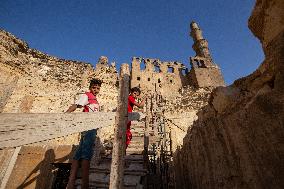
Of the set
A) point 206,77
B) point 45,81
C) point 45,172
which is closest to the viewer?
point 45,172

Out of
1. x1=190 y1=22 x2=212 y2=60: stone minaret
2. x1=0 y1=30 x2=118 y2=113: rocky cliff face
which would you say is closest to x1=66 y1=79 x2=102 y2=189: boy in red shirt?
x1=0 y1=30 x2=118 y2=113: rocky cliff face

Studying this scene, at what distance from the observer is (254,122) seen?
208 cm

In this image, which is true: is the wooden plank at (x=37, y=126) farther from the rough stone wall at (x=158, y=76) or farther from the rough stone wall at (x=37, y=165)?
the rough stone wall at (x=158, y=76)

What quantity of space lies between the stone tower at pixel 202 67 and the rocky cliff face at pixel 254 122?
33.6m

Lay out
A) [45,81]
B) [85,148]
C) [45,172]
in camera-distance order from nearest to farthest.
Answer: [85,148]
[45,172]
[45,81]

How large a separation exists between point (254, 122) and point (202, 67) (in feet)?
125

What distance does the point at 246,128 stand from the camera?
86.3 inches

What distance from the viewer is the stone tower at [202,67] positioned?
36.0 m

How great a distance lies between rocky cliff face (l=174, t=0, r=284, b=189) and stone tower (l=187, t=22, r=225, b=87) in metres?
33.6

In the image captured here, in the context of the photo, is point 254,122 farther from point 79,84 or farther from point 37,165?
point 79,84

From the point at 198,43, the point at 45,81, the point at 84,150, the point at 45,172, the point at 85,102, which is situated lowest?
the point at 45,172

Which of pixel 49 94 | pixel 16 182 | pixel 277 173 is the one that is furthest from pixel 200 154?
pixel 49 94

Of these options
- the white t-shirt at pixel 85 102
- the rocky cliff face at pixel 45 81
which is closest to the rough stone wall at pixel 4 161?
the white t-shirt at pixel 85 102

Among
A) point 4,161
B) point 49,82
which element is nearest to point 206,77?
point 49,82
